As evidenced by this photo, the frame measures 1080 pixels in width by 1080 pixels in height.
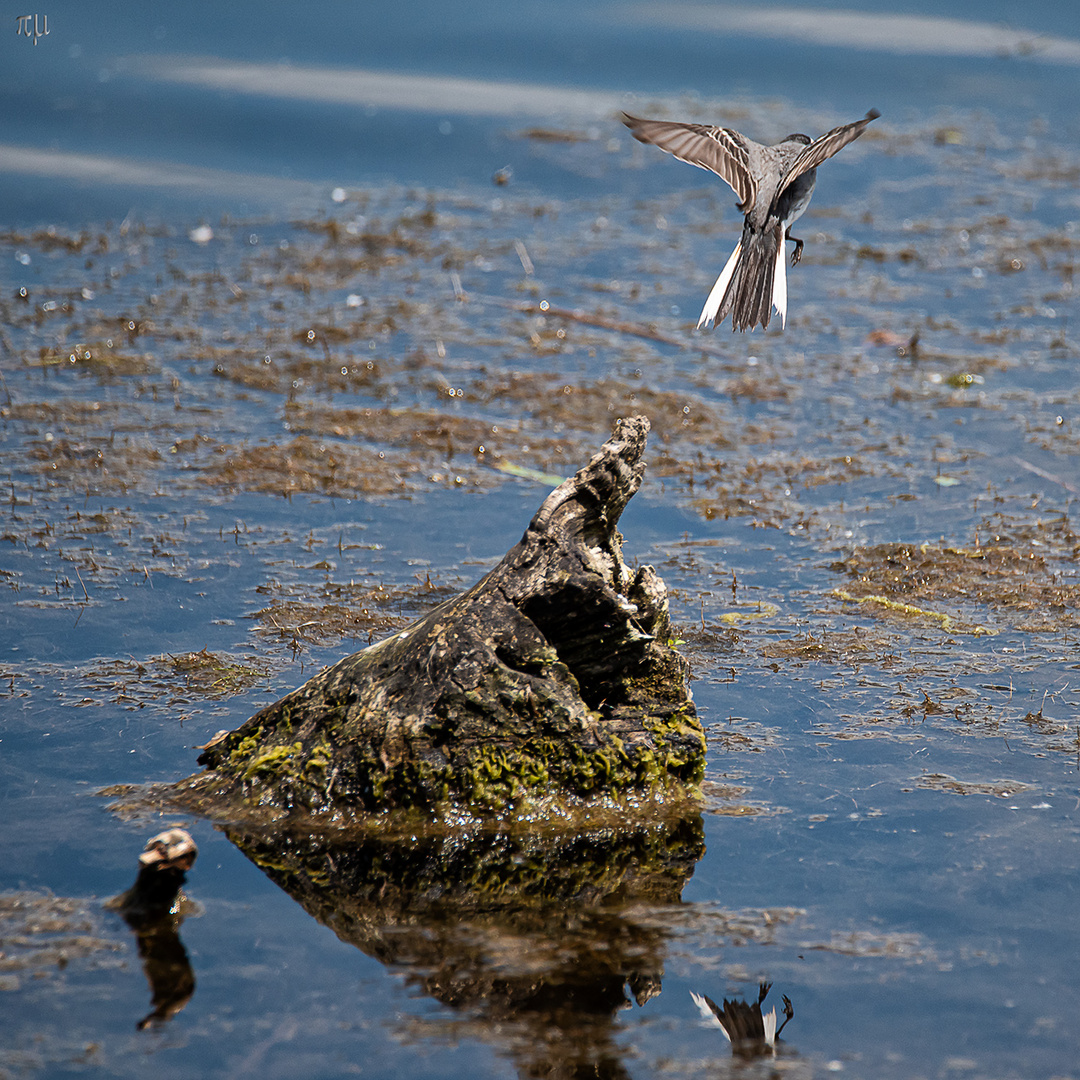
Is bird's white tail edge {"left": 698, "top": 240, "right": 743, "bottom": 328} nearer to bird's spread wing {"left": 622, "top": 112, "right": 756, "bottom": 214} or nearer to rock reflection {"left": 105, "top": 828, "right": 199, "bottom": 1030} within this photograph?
bird's spread wing {"left": 622, "top": 112, "right": 756, "bottom": 214}

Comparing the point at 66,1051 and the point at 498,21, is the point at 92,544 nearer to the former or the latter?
the point at 66,1051

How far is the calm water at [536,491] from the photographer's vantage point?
13.8 ft

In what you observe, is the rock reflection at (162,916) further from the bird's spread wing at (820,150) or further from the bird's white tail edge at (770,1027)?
the bird's spread wing at (820,150)

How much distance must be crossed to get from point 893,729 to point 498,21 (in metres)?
17.1

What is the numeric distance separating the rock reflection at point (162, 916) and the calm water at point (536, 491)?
0.06m

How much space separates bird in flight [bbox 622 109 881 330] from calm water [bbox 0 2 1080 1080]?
6.03 ft

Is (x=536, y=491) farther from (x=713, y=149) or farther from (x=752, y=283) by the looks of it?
(x=713, y=149)

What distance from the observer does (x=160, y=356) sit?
34.5ft

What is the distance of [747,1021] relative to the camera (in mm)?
4074

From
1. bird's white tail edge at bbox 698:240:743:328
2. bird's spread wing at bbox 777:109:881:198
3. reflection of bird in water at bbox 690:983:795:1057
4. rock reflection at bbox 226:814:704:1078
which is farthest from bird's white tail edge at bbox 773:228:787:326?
reflection of bird in water at bbox 690:983:795:1057

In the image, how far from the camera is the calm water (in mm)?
4215

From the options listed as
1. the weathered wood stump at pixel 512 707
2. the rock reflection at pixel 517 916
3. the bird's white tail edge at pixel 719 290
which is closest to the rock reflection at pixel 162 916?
the rock reflection at pixel 517 916

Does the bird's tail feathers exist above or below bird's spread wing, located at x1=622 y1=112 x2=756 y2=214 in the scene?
below

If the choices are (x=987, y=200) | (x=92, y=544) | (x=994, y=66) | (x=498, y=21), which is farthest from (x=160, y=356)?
(x=994, y=66)
